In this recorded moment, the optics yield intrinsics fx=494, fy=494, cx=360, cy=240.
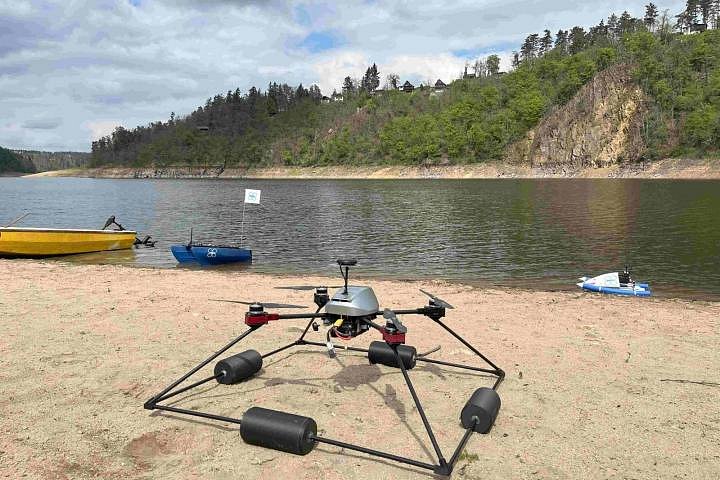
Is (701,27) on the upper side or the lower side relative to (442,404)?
upper

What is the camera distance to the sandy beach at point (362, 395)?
19.0 feet

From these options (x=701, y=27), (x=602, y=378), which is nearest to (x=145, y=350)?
(x=602, y=378)

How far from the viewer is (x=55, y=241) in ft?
86.8

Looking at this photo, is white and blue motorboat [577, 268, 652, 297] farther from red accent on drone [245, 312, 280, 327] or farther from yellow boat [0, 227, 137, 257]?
yellow boat [0, 227, 137, 257]

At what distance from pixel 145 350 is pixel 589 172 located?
15159 centimetres

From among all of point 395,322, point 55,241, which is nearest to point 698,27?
point 55,241

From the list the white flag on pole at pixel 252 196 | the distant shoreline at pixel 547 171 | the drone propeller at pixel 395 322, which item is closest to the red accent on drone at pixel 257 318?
the drone propeller at pixel 395 322

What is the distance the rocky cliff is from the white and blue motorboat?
138715 mm

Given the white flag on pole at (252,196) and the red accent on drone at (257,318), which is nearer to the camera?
the red accent on drone at (257,318)

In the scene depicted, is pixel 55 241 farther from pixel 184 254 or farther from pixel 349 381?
pixel 349 381

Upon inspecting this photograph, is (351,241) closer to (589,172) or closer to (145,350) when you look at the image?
(145,350)

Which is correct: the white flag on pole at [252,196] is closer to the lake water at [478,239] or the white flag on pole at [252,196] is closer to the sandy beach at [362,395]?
the lake water at [478,239]

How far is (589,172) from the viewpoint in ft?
467

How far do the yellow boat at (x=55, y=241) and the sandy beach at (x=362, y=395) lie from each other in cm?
1353
